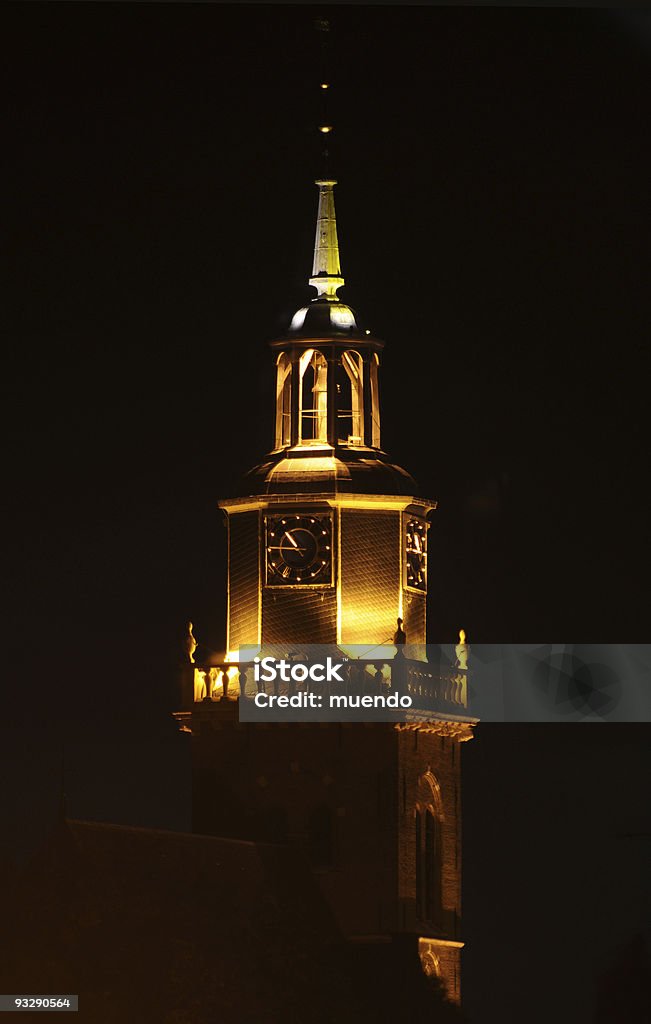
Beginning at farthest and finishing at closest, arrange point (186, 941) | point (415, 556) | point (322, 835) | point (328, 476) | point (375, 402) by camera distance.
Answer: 1. point (322, 835)
2. point (328, 476)
3. point (415, 556)
4. point (375, 402)
5. point (186, 941)

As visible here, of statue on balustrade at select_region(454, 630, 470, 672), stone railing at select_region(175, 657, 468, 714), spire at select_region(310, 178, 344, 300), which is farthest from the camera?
stone railing at select_region(175, 657, 468, 714)

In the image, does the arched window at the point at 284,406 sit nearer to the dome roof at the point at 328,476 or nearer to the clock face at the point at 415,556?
the dome roof at the point at 328,476

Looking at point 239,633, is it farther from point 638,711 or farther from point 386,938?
point 638,711

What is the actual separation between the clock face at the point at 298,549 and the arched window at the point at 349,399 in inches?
24.8

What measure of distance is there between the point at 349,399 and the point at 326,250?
1605 mm

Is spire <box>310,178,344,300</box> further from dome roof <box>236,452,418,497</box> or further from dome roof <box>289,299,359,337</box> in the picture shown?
dome roof <box>236,452,418,497</box>

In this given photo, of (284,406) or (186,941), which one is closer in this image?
(186,941)

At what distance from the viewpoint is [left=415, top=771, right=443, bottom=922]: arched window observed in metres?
40.0

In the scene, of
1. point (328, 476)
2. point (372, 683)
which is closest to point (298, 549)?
point (328, 476)

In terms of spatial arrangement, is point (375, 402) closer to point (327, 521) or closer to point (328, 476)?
point (328, 476)

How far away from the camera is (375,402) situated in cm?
3881

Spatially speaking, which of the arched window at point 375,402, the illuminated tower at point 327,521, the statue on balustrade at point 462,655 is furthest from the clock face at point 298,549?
the statue on balustrade at point 462,655

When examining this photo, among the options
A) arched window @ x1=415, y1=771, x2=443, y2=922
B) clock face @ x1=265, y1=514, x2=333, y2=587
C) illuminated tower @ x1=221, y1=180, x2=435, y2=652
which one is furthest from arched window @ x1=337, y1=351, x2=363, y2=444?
arched window @ x1=415, y1=771, x2=443, y2=922

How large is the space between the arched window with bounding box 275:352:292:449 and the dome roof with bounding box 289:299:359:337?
10.6 inches
